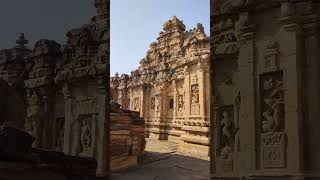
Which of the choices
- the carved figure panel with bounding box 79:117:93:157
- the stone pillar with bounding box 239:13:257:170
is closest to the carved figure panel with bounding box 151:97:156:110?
the carved figure panel with bounding box 79:117:93:157

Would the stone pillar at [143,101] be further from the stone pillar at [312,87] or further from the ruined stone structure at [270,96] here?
the stone pillar at [312,87]

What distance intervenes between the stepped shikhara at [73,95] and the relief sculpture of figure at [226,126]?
2.51 metres

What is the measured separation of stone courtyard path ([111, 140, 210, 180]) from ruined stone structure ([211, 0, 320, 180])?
2.41m

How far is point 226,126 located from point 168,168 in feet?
11.1

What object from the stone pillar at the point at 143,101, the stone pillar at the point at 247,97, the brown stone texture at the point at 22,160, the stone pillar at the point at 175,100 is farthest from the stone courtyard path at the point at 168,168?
the stone pillar at the point at 143,101

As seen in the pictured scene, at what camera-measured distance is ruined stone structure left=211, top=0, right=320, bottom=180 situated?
20.5ft

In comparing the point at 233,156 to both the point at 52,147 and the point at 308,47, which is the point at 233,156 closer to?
the point at 308,47

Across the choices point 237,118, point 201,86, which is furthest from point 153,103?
point 237,118

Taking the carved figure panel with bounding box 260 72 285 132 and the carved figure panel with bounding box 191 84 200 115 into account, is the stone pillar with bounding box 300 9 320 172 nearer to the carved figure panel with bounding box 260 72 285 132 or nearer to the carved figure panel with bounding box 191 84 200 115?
the carved figure panel with bounding box 260 72 285 132

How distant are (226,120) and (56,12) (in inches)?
212

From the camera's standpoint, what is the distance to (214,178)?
7.61 meters

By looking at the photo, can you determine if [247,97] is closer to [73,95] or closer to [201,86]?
[73,95]

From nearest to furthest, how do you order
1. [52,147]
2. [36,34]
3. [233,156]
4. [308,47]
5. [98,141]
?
[308,47]
[233,156]
[98,141]
[52,147]
[36,34]

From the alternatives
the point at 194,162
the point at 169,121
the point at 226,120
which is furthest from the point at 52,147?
the point at 169,121
